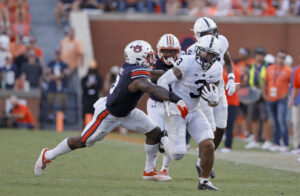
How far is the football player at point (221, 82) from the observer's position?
9711 millimetres

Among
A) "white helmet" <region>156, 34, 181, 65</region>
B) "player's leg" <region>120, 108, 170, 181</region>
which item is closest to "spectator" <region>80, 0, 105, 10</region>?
"white helmet" <region>156, 34, 181, 65</region>

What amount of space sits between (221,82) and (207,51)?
2.17 m

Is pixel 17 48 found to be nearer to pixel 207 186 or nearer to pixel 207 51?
pixel 207 51

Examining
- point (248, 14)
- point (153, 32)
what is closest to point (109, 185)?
point (153, 32)

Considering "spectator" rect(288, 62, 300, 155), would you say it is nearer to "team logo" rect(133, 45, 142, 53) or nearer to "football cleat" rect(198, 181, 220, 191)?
"team logo" rect(133, 45, 142, 53)

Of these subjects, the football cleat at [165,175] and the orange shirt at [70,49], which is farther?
the orange shirt at [70,49]

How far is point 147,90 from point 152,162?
1401mm

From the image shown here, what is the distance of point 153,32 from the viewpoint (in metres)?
21.7

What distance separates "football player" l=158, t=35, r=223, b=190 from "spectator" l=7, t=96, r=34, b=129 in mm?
10907

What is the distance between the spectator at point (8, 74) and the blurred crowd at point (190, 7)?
3.46 m

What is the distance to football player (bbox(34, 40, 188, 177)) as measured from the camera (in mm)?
8570

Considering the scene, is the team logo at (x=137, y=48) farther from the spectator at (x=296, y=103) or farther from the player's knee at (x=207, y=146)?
the spectator at (x=296, y=103)

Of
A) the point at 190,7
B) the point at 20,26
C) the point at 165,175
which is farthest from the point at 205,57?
the point at 190,7

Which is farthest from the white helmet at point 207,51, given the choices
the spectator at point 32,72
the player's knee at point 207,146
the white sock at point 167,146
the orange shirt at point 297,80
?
the spectator at point 32,72
